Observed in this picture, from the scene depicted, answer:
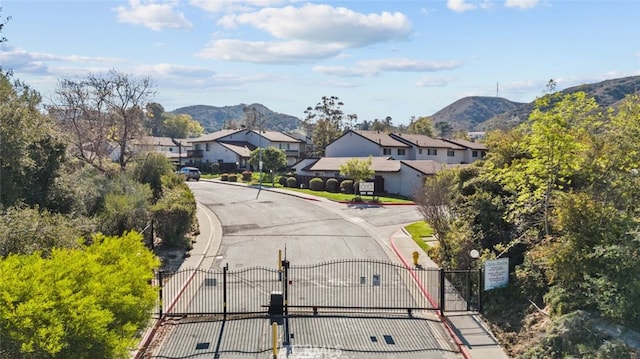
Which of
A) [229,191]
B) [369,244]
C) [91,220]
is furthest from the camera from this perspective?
[229,191]

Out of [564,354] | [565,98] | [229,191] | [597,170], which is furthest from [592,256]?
[229,191]

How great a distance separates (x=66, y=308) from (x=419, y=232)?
74.7ft

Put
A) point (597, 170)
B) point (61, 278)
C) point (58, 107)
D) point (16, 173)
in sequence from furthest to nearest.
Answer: point (58, 107) < point (16, 173) < point (597, 170) < point (61, 278)

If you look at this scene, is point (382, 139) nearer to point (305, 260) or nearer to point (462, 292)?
point (305, 260)

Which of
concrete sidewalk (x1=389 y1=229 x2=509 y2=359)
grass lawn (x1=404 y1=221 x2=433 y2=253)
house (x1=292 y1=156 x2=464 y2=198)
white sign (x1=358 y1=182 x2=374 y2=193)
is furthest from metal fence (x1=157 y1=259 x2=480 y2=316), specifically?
house (x1=292 y1=156 x2=464 y2=198)

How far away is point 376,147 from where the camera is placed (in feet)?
199

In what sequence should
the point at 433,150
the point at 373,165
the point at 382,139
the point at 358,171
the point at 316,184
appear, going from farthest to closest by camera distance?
the point at 433,150 → the point at 382,139 → the point at 316,184 → the point at 373,165 → the point at 358,171

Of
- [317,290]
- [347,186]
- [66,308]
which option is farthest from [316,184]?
[66,308]

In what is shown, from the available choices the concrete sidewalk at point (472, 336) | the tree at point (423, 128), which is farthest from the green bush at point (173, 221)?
the tree at point (423, 128)

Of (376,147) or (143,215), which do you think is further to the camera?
(376,147)

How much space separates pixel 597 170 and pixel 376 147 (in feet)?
150

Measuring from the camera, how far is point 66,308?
25.1ft

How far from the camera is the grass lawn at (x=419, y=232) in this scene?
82.0 ft

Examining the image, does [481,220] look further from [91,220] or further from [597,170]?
[91,220]
